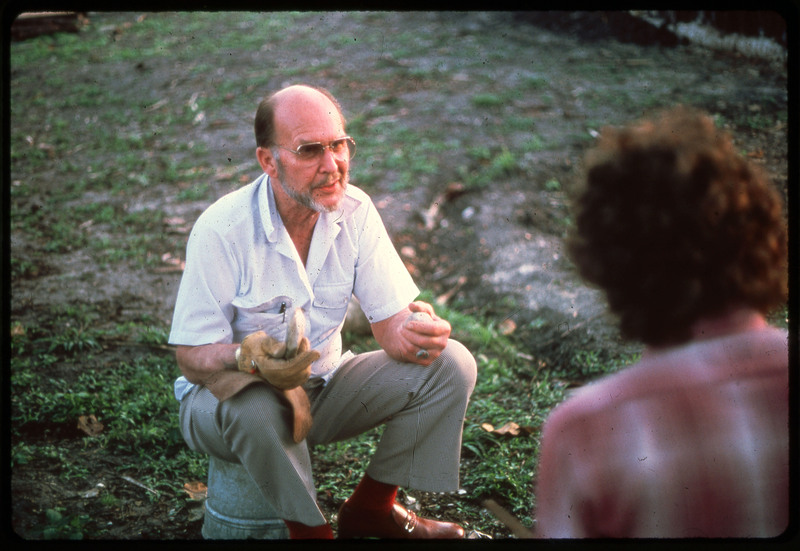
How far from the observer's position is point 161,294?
4609mm

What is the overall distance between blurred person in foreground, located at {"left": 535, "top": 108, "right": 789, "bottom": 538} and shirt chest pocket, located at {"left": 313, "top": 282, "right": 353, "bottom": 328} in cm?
115

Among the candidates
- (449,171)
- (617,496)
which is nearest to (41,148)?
(449,171)

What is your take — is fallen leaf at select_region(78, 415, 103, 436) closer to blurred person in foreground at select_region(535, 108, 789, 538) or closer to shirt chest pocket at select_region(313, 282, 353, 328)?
shirt chest pocket at select_region(313, 282, 353, 328)

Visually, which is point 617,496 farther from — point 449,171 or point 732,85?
point 732,85

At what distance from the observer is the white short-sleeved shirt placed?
8.38ft

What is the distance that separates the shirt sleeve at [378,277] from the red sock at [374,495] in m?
0.59

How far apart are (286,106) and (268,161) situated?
215 mm

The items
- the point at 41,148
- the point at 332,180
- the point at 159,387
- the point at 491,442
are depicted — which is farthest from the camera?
the point at 41,148

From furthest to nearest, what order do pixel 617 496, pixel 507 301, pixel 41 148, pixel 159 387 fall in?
pixel 41 148, pixel 507 301, pixel 159 387, pixel 617 496

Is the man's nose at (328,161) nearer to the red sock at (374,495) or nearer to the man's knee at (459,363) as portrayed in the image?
the man's knee at (459,363)

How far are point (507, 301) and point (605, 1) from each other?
2.32 metres

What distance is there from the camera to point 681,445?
161 centimetres

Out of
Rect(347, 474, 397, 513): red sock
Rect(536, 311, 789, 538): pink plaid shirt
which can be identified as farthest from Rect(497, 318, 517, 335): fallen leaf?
Rect(536, 311, 789, 538): pink plaid shirt

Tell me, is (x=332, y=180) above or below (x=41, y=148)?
above
